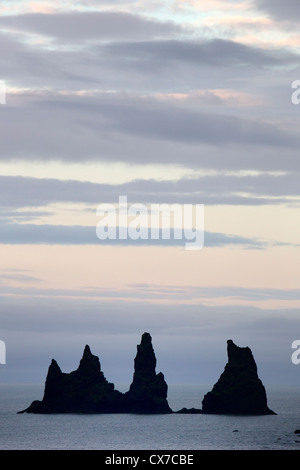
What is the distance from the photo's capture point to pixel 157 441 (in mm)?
182000

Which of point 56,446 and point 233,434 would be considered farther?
point 233,434

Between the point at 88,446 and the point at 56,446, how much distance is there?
6.51 m
